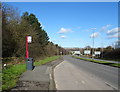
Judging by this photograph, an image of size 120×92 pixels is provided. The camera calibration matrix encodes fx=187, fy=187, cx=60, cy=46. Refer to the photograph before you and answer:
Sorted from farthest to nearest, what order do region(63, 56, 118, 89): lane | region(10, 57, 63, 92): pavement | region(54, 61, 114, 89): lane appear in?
region(63, 56, 118, 89): lane → region(54, 61, 114, 89): lane → region(10, 57, 63, 92): pavement

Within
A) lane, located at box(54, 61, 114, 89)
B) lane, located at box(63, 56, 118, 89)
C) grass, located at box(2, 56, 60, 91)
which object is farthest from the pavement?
lane, located at box(63, 56, 118, 89)

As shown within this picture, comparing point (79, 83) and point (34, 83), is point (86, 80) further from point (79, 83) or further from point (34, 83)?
point (34, 83)

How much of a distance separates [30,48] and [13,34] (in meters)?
6.75

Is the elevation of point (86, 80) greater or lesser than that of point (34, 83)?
lesser

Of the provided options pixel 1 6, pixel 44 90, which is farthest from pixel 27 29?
pixel 44 90

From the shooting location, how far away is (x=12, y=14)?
32062 mm

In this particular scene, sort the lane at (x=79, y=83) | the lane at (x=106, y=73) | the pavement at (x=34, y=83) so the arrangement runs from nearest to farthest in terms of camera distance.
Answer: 1. the pavement at (x=34, y=83)
2. the lane at (x=79, y=83)
3. the lane at (x=106, y=73)

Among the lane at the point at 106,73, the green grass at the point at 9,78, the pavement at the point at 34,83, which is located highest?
→ the green grass at the point at 9,78

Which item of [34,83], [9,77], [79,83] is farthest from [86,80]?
[9,77]

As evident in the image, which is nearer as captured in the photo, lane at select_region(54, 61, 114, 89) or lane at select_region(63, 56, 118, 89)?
lane at select_region(54, 61, 114, 89)

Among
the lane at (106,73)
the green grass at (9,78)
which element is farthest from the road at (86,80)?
the green grass at (9,78)

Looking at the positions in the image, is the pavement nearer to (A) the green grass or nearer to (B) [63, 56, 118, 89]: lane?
(A) the green grass

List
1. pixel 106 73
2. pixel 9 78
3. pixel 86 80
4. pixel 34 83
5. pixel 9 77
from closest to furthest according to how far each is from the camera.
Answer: pixel 34 83, pixel 9 78, pixel 9 77, pixel 86 80, pixel 106 73

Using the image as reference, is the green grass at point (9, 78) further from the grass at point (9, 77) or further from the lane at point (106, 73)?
the lane at point (106, 73)
